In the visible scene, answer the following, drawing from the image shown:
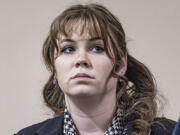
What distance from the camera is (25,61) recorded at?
5.98 ft

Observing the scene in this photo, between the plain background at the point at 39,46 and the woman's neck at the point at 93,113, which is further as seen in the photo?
the plain background at the point at 39,46

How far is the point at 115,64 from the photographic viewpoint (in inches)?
46.6

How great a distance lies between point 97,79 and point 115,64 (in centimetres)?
9

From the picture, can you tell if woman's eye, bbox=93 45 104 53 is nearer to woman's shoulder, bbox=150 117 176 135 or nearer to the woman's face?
the woman's face

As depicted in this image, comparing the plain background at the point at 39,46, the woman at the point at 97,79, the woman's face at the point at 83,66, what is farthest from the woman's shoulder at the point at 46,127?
the plain background at the point at 39,46

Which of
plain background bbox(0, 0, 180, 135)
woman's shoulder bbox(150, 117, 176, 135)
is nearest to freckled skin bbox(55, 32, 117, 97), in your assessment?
woman's shoulder bbox(150, 117, 176, 135)

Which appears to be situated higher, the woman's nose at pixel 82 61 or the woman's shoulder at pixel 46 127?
the woman's nose at pixel 82 61

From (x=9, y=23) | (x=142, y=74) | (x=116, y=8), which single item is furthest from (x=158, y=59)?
(x=9, y=23)

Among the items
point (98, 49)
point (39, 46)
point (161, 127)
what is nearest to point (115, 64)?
point (98, 49)

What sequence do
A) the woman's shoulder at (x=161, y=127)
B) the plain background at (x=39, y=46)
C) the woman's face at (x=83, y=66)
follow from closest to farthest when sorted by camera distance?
the woman's face at (x=83, y=66) < the woman's shoulder at (x=161, y=127) < the plain background at (x=39, y=46)

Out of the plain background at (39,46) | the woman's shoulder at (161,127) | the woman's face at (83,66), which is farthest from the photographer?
the plain background at (39,46)

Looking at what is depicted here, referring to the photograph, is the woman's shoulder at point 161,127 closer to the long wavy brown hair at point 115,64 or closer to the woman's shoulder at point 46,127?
the long wavy brown hair at point 115,64

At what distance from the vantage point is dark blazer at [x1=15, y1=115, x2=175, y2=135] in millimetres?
1221

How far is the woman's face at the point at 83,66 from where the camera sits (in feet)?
3.64
